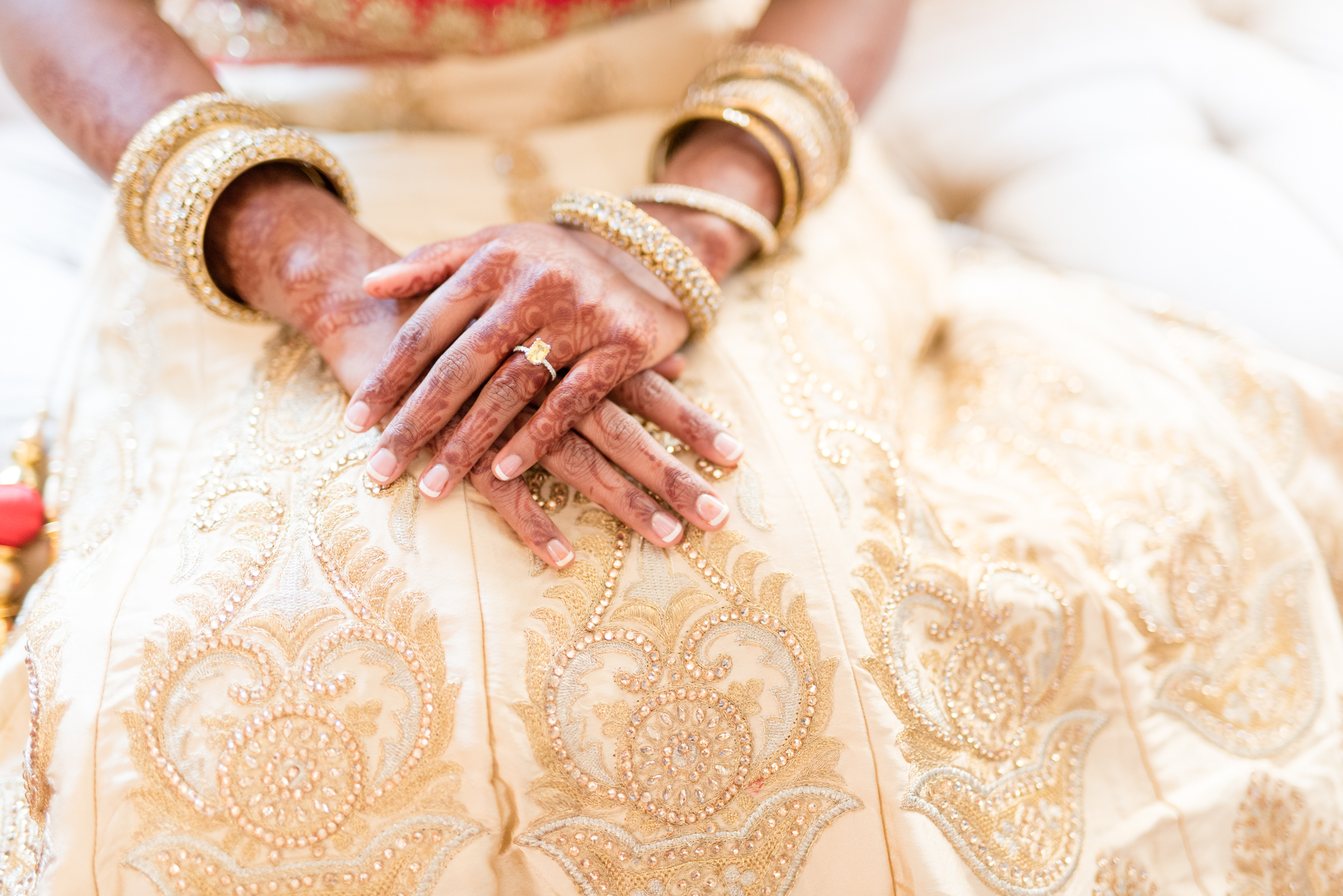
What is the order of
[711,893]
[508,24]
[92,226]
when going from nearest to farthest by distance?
[711,893], [508,24], [92,226]

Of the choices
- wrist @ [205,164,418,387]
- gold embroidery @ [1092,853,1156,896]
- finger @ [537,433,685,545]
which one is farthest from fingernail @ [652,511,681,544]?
gold embroidery @ [1092,853,1156,896]

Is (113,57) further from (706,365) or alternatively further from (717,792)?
(717,792)

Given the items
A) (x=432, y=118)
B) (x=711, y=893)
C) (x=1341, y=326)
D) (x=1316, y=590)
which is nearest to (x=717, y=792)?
(x=711, y=893)

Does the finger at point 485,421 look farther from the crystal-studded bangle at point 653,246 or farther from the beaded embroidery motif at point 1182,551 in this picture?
the beaded embroidery motif at point 1182,551

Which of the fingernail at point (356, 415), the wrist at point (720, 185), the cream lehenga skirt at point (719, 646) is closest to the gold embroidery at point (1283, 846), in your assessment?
the cream lehenga skirt at point (719, 646)

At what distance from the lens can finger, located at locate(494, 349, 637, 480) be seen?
1.61ft

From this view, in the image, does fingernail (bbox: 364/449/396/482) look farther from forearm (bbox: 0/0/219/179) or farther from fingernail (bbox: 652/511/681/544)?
forearm (bbox: 0/0/219/179)

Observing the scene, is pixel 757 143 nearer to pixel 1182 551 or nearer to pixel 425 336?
pixel 425 336

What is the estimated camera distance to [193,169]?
22.6 inches

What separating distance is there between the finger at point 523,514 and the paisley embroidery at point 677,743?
2 cm

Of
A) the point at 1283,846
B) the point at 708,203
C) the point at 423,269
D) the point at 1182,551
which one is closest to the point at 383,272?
the point at 423,269

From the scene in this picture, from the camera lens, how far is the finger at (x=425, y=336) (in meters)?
0.51

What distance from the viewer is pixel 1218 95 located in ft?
3.24

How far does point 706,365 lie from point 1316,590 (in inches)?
19.3
